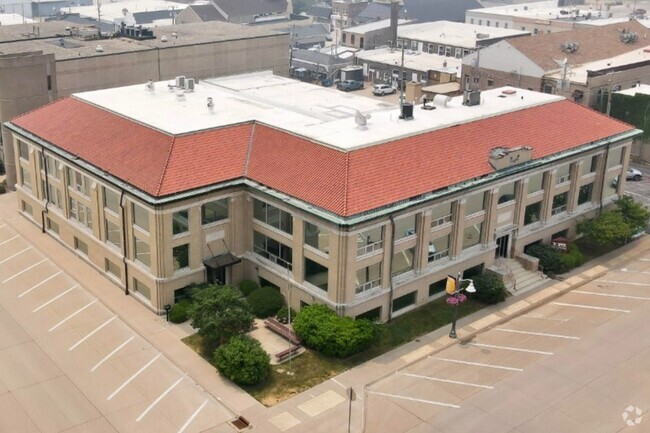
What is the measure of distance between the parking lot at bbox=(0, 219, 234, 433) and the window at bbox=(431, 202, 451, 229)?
20.9 m

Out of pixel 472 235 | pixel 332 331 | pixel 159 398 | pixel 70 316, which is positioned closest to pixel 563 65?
pixel 472 235

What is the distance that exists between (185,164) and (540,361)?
2802 cm

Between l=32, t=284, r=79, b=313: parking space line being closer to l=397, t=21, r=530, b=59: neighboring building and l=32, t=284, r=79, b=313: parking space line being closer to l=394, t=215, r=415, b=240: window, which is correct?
l=394, t=215, r=415, b=240: window

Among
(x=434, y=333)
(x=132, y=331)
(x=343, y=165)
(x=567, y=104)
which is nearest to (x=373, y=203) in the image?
(x=343, y=165)

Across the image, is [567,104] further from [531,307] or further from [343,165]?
[343,165]

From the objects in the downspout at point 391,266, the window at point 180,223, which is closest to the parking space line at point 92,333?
the window at point 180,223

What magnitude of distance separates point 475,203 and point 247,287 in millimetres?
18543

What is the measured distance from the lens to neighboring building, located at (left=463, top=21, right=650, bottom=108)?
9912cm

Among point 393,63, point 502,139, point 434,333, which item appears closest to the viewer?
point 434,333

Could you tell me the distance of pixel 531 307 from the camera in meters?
58.9

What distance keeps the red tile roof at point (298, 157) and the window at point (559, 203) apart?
183 inches

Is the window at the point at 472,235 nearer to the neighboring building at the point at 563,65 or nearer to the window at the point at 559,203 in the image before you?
the window at the point at 559,203

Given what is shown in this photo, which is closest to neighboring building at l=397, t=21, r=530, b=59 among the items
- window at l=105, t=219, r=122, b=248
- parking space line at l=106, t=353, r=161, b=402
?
window at l=105, t=219, r=122, b=248

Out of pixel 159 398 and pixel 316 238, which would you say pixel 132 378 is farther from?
pixel 316 238
